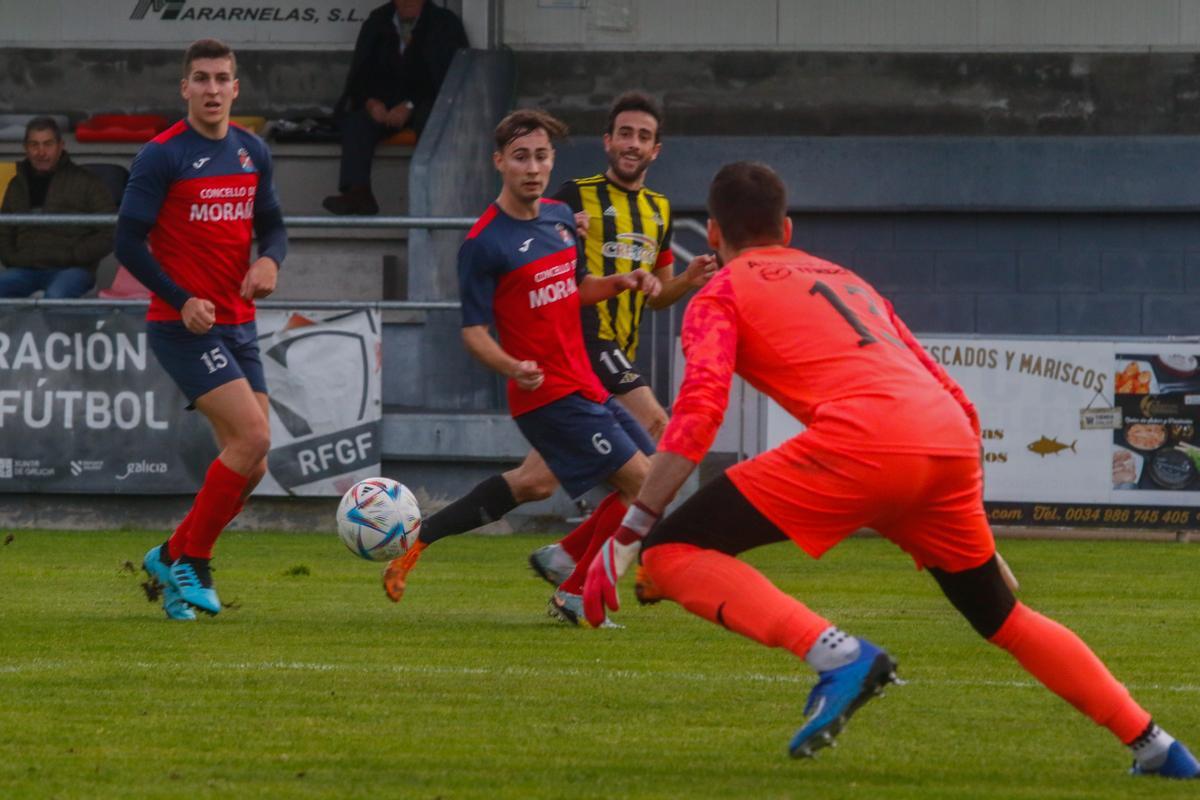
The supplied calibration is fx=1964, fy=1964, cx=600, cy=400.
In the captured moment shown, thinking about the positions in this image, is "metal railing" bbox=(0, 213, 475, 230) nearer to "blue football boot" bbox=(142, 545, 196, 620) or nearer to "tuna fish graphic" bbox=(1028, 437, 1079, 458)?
"tuna fish graphic" bbox=(1028, 437, 1079, 458)

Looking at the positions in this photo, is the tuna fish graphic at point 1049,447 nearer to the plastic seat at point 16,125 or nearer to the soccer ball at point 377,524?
the soccer ball at point 377,524

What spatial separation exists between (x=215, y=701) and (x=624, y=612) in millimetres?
3045

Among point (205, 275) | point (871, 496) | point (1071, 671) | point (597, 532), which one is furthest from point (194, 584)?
point (1071, 671)

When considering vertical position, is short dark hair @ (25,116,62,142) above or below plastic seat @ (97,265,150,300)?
above

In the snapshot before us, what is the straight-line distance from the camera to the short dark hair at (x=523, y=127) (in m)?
7.91

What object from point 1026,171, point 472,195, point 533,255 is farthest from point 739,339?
point 1026,171

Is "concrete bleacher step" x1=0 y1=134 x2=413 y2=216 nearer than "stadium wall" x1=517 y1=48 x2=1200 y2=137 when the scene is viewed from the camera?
Yes

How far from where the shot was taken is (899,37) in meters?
18.2

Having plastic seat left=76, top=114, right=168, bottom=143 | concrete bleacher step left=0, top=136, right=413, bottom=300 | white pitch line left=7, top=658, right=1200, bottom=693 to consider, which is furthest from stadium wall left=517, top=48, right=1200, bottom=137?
white pitch line left=7, top=658, right=1200, bottom=693

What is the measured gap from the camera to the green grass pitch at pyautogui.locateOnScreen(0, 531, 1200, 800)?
468 cm

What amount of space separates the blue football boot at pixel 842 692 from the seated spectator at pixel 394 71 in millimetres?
12600

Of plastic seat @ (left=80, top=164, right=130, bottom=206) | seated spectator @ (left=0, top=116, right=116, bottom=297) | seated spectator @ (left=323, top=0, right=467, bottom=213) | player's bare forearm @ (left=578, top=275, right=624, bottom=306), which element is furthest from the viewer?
seated spectator @ (left=323, top=0, right=467, bottom=213)

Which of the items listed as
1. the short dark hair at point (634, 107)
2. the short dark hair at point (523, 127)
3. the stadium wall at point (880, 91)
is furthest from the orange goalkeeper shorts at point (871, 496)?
the stadium wall at point (880, 91)

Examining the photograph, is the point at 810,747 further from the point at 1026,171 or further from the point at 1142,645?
the point at 1026,171
